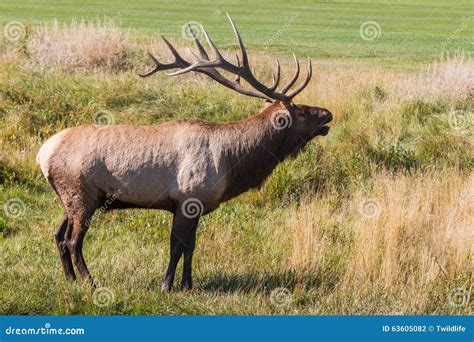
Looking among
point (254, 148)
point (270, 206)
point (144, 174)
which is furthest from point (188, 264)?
point (270, 206)

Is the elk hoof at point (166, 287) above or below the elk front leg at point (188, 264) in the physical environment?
below

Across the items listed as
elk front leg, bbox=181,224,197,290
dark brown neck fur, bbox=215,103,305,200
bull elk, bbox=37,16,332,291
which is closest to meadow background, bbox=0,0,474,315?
elk front leg, bbox=181,224,197,290

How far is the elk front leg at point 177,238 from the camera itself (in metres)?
7.39

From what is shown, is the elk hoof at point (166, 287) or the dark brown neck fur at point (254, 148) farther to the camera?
the dark brown neck fur at point (254, 148)

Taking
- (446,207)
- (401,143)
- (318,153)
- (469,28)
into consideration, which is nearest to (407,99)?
(401,143)

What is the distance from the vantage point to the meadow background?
24.0ft

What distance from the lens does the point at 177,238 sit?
7.46 meters

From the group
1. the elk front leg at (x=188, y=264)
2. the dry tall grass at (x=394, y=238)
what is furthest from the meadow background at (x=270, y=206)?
the elk front leg at (x=188, y=264)

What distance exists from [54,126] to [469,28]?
31.6 m

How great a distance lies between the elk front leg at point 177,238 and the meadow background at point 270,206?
0.16 metres

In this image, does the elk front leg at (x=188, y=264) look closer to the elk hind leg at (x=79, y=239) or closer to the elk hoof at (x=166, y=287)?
the elk hoof at (x=166, y=287)

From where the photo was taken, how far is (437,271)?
7.70 m

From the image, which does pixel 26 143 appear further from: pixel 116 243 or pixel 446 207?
pixel 446 207

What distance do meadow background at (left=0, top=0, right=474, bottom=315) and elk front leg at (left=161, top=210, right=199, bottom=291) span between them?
0.54 ft
